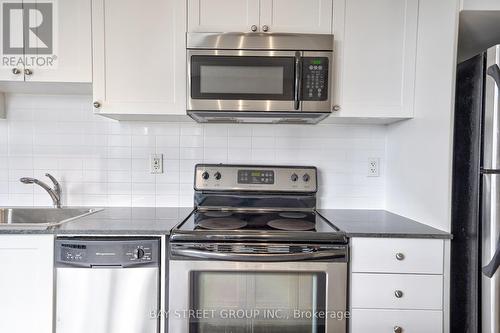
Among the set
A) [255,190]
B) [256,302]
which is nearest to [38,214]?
[255,190]

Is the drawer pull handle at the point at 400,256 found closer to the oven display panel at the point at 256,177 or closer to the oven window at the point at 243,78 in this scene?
the oven display panel at the point at 256,177

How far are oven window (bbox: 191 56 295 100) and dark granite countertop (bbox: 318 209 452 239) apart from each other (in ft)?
2.31

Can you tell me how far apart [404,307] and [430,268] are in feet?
0.69

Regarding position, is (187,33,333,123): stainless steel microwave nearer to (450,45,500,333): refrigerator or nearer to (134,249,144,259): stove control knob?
(450,45,500,333): refrigerator

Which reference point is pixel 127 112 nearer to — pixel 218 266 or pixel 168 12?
pixel 168 12

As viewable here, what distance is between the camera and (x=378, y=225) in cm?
146

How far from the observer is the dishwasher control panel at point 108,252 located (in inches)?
51.4

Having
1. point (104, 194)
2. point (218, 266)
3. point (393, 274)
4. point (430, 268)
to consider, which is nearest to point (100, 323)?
point (218, 266)

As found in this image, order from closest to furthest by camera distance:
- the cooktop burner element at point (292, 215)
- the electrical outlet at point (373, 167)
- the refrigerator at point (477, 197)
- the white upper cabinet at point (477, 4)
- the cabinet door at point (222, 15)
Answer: the refrigerator at point (477, 197) → the white upper cabinet at point (477, 4) → the cabinet door at point (222, 15) → the cooktop burner element at point (292, 215) → the electrical outlet at point (373, 167)

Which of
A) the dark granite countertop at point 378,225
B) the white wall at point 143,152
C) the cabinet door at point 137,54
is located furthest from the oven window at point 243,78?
the dark granite countertop at point 378,225

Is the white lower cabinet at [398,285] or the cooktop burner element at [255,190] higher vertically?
the cooktop burner element at [255,190]

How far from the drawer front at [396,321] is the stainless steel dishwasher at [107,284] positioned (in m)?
0.92

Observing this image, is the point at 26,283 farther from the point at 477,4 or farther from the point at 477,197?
the point at 477,4

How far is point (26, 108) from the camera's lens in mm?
1856
